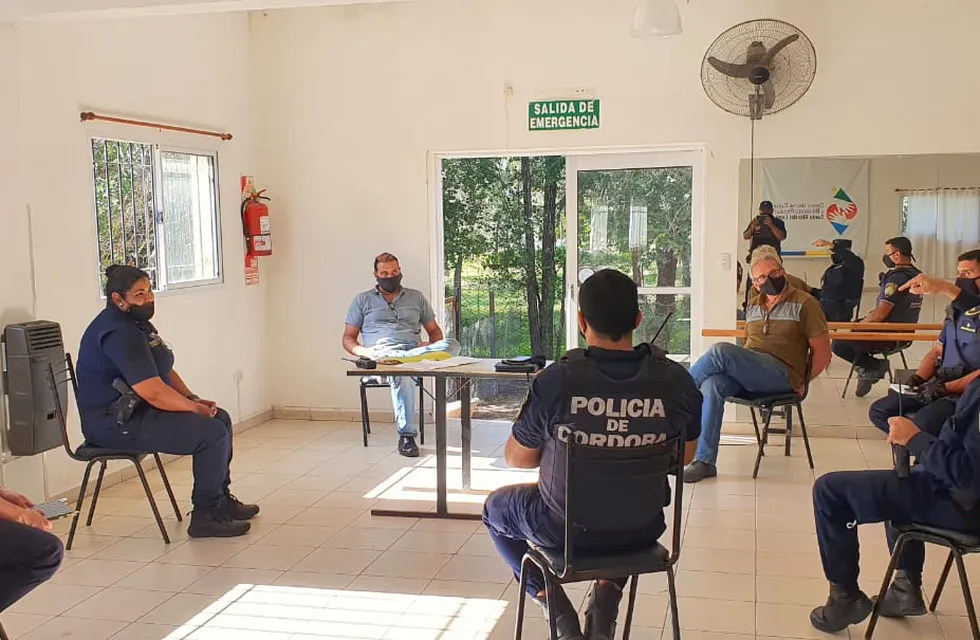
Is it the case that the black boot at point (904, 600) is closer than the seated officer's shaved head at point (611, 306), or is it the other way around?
the seated officer's shaved head at point (611, 306)

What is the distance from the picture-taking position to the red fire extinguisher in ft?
20.6

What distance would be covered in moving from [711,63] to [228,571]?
3915 mm

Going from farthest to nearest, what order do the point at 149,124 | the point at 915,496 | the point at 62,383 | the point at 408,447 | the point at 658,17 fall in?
the point at 408,447 < the point at 149,124 < the point at 658,17 < the point at 62,383 < the point at 915,496

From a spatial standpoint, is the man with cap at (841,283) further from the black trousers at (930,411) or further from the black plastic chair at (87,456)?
the black plastic chair at (87,456)

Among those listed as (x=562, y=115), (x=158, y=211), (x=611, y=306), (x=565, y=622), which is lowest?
(x=565, y=622)

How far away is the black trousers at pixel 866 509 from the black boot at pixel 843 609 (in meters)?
0.03

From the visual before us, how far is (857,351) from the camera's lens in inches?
224

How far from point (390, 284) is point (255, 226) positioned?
3.66 feet

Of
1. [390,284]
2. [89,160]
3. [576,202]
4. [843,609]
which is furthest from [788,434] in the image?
[89,160]

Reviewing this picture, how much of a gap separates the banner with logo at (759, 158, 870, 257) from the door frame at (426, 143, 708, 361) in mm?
415

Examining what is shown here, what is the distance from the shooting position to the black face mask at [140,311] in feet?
13.1

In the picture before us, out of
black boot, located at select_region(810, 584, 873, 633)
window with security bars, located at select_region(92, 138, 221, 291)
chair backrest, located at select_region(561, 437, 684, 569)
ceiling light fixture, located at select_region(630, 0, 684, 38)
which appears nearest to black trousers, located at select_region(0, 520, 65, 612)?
chair backrest, located at select_region(561, 437, 684, 569)

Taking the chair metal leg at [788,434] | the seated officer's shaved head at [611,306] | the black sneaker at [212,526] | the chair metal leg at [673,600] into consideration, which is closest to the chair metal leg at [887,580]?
the chair metal leg at [673,600]

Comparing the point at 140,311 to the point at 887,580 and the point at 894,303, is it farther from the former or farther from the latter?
the point at 894,303
